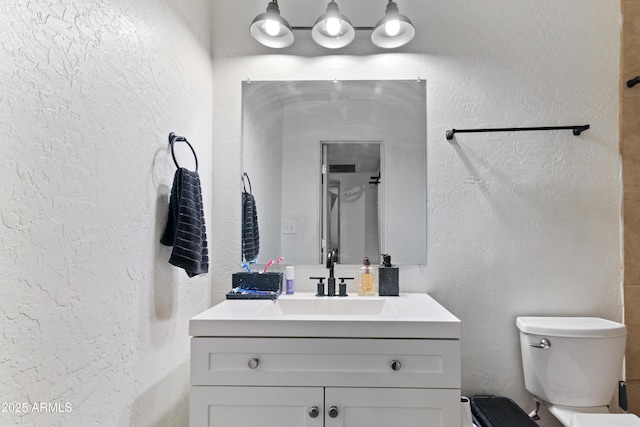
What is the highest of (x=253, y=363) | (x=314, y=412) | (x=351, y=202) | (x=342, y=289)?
(x=351, y=202)

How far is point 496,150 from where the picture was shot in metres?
1.68

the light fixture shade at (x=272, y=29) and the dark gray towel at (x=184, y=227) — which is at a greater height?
the light fixture shade at (x=272, y=29)

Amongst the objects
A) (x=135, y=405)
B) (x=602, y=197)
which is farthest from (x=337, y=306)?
(x=602, y=197)

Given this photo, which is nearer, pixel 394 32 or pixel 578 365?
pixel 578 365

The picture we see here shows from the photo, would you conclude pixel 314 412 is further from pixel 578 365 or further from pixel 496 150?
pixel 496 150

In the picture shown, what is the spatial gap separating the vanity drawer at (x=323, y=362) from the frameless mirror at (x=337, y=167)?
62 centimetres

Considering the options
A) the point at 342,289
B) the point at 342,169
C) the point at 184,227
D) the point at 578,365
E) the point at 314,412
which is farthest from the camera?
the point at 342,169

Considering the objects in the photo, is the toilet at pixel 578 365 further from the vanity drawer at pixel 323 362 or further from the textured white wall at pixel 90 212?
the textured white wall at pixel 90 212

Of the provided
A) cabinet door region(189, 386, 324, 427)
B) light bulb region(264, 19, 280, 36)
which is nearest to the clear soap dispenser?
cabinet door region(189, 386, 324, 427)

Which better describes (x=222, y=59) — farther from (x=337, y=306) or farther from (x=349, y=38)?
(x=337, y=306)

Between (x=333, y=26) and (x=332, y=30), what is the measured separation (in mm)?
17

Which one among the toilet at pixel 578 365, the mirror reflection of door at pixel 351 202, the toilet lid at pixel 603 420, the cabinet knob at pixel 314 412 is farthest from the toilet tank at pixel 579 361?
the cabinet knob at pixel 314 412

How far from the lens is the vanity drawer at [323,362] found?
3.64ft

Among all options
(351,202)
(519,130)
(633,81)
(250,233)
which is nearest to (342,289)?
(351,202)
